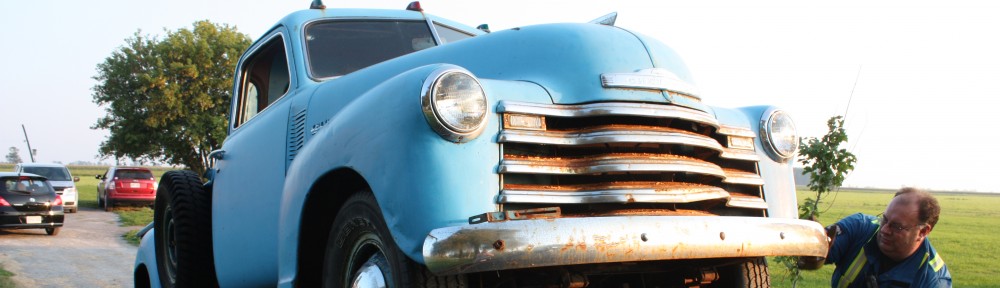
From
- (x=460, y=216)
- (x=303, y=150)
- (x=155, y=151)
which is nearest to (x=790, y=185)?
(x=460, y=216)

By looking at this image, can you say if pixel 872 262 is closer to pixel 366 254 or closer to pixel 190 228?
pixel 366 254

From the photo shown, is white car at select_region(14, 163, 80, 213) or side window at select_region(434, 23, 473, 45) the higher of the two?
side window at select_region(434, 23, 473, 45)

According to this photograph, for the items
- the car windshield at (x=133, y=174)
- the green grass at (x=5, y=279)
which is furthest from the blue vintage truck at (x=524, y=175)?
the car windshield at (x=133, y=174)

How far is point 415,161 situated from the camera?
2875 millimetres

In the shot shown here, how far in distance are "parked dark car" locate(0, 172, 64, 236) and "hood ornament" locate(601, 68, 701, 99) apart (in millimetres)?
17965

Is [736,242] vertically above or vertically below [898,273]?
above

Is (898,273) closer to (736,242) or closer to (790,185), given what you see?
(790,185)

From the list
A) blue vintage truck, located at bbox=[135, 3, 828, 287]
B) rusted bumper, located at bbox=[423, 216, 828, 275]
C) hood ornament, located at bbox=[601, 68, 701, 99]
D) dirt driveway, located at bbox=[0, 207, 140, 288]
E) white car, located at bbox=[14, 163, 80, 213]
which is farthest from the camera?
white car, located at bbox=[14, 163, 80, 213]

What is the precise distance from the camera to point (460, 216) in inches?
112

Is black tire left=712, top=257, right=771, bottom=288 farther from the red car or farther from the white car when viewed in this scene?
the red car

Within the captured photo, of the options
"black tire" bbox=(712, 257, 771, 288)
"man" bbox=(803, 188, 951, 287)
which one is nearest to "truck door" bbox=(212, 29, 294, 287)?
"black tire" bbox=(712, 257, 771, 288)

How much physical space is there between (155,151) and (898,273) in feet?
109

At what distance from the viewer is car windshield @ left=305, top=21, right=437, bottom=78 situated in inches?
180

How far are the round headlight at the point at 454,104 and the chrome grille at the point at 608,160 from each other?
0.32 ft
